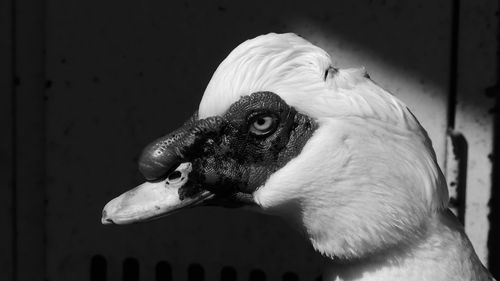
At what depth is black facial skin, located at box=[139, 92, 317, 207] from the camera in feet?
5.44

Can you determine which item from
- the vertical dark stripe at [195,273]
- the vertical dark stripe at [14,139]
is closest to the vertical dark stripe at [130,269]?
the vertical dark stripe at [195,273]

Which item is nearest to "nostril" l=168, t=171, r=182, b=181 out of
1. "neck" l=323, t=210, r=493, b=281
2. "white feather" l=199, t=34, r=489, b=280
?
"white feather" l=199, t=34, r=489, b=280

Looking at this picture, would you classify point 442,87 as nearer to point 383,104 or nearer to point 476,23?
point 476,23

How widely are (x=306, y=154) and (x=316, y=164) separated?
3 cm

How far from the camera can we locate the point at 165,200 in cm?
174

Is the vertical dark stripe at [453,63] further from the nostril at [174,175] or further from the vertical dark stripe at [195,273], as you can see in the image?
the nostril at [174,175]

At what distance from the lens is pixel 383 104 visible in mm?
1675

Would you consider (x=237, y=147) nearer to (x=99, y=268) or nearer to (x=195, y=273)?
(x=195, y=273)

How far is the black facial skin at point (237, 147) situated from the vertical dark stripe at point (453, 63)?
113 cm

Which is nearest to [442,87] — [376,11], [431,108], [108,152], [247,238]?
[431,108]

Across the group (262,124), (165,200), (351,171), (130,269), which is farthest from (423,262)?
(130,269)

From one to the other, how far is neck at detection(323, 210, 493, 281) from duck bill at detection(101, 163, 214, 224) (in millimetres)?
318

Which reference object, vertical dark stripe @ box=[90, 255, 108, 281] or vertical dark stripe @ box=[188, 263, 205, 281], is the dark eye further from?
vertical dark stripe @ box=[90, 255, 108, 281]

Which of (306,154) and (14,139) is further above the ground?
(306,154)
